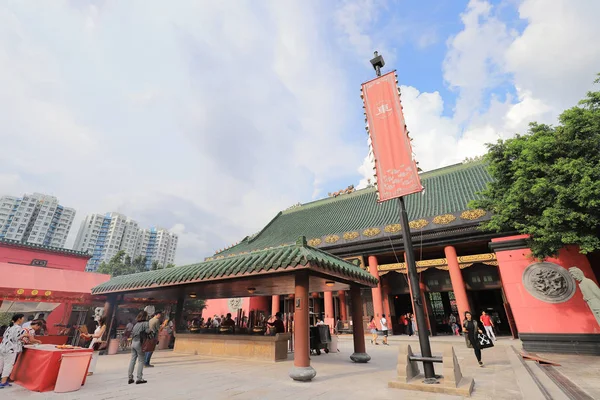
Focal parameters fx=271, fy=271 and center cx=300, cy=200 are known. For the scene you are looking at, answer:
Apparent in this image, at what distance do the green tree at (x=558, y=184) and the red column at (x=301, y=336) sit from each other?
29.9ft

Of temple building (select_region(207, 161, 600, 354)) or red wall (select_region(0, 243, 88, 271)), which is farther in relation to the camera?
red wall (select_region(0, 243, 88, 271))

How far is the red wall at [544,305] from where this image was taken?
32.3 ft

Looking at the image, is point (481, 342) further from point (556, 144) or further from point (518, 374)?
point (556, 144)

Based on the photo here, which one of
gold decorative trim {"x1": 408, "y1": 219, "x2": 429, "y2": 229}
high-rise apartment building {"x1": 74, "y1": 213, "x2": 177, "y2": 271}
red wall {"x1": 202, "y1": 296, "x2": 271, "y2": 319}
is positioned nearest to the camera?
gold decorative trim {"x1": 408, "y1": 219, "x2": 429, "y2": 229}

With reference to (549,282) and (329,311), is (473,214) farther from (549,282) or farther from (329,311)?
(329,311)

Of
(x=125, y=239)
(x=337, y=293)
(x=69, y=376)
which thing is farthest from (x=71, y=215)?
(x=69, y=376)

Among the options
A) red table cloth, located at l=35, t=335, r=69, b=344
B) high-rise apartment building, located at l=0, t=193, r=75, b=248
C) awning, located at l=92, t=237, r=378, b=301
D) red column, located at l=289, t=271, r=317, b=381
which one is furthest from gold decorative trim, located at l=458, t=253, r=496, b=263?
high-rise apartment building, located at l=0, t=193, r=75, b=248

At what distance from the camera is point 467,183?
2094cm

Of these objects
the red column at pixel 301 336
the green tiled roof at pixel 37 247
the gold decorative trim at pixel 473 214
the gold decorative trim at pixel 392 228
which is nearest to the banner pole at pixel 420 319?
the red column at pixel 301 336

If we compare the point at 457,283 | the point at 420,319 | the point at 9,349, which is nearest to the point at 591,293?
the point at 420,319

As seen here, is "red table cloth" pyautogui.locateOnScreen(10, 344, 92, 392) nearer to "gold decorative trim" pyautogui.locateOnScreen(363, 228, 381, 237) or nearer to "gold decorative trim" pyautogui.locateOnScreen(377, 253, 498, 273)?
"gold decorative trim" pyautogui.locateOnScreen(363, 228, 381, 237)

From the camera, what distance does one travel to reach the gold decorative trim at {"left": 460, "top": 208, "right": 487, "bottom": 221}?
16.1 metres

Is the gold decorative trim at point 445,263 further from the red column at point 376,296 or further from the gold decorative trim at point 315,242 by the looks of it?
the gold decorative trim at point 315,242

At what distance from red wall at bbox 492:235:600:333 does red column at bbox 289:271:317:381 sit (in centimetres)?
957
